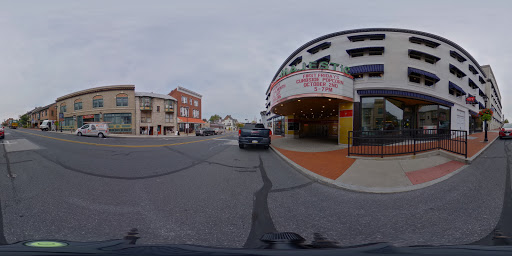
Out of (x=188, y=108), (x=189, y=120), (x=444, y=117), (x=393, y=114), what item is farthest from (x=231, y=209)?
(x=188, y=108)

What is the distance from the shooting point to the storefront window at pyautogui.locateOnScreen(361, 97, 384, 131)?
1218cm

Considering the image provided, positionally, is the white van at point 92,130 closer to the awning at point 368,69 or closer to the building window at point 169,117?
the building window at point 169,117

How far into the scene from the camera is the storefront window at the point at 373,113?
12180mm

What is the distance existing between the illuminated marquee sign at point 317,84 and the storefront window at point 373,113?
137cm

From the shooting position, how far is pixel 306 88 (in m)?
10.8

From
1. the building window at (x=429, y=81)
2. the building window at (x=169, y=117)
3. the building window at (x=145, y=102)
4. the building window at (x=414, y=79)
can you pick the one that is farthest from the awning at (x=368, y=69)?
the building window at (x=169, y=117)

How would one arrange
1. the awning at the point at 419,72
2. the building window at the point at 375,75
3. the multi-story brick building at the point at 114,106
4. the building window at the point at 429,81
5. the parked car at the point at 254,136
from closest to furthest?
1. the parked car at the point at 254,136
2. the awning at the point at 419,72
3. the building window at the point at 375,75
4. the building window at the point at 429,81
5. the multi-story brick building at the point at 114,106

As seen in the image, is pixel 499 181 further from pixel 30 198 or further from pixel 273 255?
pixel 30 198

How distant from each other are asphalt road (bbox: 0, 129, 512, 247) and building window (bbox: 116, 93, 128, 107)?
1185 inches

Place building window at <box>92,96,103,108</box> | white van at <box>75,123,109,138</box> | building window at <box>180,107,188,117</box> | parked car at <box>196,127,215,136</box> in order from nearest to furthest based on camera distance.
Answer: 1. white van at <box>75,123,109,138</box>
2. parked car at <box>196,127,215,136</box>
3. building window at <box>92,96,103,108</box>
4. building window at <box>180,107,188,117</box>

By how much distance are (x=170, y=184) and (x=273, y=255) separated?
3.28 metres

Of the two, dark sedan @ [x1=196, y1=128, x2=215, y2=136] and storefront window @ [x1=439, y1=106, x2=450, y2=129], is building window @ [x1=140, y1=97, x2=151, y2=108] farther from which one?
storefront window @ [x1=439, y1=106, x2=450, y2=129]

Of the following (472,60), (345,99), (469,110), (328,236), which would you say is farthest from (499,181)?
(472,60)

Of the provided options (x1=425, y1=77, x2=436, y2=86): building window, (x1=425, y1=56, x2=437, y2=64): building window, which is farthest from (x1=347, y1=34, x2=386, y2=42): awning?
(x1=425, y1=77, x2=436, y2=86): building window
